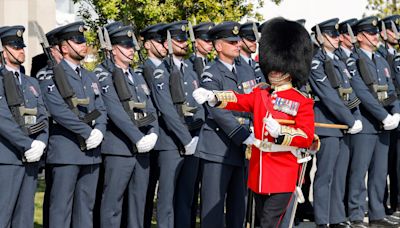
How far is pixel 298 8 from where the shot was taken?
17859mm

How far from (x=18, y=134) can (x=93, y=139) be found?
2.13 ft

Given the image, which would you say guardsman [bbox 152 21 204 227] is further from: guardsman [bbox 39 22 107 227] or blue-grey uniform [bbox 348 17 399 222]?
blue-grey uniform [bbox 348 17 399 222]

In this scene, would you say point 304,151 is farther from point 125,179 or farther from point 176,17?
point 176,17

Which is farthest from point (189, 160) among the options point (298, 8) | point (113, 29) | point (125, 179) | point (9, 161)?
point (298, 8)

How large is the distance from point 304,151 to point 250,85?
155 centimetres

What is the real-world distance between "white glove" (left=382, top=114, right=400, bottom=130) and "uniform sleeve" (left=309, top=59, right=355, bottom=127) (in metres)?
0.53

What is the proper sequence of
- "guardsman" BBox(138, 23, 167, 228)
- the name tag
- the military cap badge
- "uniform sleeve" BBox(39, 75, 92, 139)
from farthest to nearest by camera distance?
"guardsman" BBox(138, 23, 167, 228) → the military cap badge → "uniform sleeve" BBox(39, 75, 92, 139) → the name tag

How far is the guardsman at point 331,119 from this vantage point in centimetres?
877

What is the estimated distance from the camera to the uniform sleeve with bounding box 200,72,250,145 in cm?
716

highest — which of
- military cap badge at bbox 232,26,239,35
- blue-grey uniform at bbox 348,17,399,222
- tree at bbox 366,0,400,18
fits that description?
military cap badge at bbox 232,26,239,35

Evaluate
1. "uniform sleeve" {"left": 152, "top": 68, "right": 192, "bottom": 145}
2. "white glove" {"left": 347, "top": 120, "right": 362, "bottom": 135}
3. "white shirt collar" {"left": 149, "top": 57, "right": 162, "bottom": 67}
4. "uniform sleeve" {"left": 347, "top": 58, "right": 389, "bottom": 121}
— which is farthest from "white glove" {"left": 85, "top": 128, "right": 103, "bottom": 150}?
"uniform sleeve" {"left": 347, "top": 58, "right": 389, "bottom": 121}

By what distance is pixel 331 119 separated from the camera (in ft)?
29.2

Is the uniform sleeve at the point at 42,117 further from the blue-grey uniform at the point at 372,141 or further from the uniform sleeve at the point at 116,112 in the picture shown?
the blue-grey uniform at the point at 372,141

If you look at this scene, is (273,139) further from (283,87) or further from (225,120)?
(225,120)
